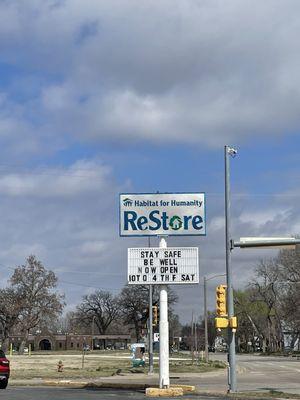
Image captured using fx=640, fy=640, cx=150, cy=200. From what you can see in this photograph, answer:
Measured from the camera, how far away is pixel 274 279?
3964 inches

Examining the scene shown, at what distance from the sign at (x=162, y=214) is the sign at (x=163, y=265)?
0.78 meters

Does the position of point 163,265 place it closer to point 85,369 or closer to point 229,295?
point 229,295

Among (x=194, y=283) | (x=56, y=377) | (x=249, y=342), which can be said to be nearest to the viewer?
(x=194, y=283)

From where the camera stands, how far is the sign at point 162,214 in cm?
2712

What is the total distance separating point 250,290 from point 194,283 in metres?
92.1

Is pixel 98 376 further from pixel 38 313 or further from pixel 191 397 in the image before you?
pixel 38 313

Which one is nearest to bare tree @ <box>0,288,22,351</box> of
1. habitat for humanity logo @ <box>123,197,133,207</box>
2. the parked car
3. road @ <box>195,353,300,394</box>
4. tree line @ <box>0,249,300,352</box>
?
tree line @ <box>0,249,300,352</box>

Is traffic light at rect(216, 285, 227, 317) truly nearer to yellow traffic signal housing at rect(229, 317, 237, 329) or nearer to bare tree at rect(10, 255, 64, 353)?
yellow traffic signal housing at rect(229, 317, 237, 329)

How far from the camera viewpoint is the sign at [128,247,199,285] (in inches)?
1053

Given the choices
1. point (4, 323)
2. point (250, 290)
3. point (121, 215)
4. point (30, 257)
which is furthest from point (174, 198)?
point (250, 290)

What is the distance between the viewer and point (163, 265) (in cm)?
2689

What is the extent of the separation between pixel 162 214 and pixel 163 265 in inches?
84.9

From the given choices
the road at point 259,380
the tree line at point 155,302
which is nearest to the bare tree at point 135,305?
the tree line at point 155,302

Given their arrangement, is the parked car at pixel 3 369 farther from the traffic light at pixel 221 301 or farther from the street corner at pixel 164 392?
the traffic light at pixel 221 301
